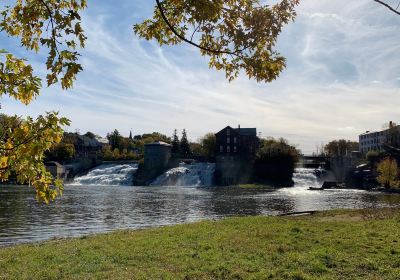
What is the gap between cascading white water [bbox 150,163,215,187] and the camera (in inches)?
4299

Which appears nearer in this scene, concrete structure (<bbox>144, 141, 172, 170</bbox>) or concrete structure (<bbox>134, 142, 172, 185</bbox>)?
concrete structure (<bbox>134, 142, 172, 185</bbox>)

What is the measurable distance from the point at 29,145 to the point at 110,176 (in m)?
112

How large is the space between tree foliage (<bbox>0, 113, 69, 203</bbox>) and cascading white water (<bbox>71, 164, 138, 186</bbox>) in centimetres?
10721

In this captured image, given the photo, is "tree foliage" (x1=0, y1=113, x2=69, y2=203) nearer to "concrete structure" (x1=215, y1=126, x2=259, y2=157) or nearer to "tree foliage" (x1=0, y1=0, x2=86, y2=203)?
"tree foliage" (x1=0, y1=0, x2=86, y2=203)

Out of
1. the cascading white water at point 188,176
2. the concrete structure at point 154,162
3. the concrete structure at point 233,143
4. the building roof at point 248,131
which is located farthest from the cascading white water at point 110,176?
the building roof at point 248,131

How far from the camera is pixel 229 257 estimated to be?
12.5m

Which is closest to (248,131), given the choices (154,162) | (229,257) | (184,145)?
(184,145)

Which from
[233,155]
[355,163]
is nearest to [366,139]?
[355,163]

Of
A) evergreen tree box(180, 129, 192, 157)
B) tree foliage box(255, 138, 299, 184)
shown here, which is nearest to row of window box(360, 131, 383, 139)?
tree foliage box(255, 138, 299, 184)

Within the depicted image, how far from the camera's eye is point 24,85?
5.41 meters

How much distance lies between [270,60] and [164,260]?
A: 8.04m

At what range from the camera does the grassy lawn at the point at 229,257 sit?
10609 mm

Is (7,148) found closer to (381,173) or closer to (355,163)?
(381,173)

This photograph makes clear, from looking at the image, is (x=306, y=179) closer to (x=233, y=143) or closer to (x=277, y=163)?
(x=277, y=163)
